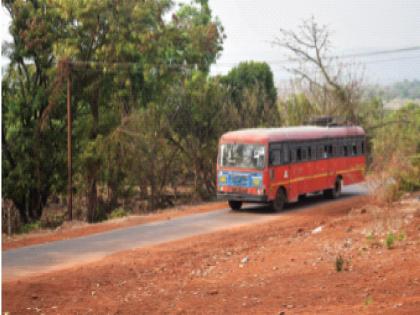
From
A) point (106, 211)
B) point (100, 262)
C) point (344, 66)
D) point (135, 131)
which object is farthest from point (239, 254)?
point (344, 66)

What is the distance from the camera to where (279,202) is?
2517 centimetres

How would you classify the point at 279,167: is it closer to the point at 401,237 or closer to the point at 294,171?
the point at 294,171

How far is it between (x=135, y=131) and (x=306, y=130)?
772 centimetres

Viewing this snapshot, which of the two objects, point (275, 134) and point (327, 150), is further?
point (327, 150)

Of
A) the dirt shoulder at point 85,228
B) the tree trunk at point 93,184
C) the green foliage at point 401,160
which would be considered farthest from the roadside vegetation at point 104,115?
the green foliage at point 401,160

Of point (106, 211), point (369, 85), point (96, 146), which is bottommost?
point (106, 211)

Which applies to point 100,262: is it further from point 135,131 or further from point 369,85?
point 369,85

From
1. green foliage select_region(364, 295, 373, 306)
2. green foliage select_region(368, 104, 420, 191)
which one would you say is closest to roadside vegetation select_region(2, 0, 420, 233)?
green foliage select_region(368, 104, 420, 191)

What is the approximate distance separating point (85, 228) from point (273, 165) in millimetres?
6485

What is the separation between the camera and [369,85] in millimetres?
50531

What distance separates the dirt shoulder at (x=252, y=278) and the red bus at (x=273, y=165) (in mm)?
4961

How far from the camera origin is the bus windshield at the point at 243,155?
24.4 meters

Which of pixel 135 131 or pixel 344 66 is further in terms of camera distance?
pixel 344 66

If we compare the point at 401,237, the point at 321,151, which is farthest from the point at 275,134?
the point at 401,237
